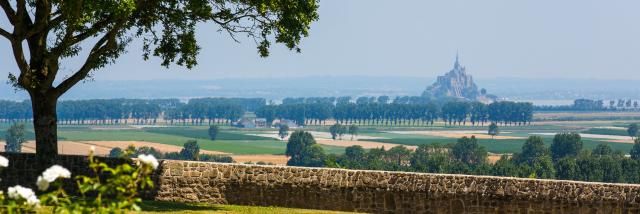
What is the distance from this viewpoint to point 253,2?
1284 inches

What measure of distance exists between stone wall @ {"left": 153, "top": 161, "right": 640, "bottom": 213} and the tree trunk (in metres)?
3.70

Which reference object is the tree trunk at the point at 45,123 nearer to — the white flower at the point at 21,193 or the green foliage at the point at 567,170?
the white flower at the point at 21,193

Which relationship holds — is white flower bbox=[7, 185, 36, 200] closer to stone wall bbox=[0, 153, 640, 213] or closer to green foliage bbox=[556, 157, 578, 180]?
stone wall bbox=[0, 153, 640, 213]

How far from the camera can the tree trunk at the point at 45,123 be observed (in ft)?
106

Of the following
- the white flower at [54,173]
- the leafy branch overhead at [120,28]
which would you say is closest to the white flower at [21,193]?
the white flower at [54,173]

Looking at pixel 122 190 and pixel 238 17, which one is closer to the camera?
pixel 122 190

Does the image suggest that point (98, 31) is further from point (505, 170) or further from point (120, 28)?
point (505, 170)

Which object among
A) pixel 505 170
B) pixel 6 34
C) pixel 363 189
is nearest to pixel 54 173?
pixel 363 189

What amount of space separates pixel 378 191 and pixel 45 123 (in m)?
10.1

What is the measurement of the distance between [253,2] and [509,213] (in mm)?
9697

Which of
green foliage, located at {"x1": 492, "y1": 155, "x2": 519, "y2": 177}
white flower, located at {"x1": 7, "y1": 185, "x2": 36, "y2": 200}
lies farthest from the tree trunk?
green foliage, located at {"x1": 492, "y1": 155, "x2": 519, "y2": 177}

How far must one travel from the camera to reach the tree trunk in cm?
3231

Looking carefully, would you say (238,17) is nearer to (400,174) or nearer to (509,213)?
(400,174)

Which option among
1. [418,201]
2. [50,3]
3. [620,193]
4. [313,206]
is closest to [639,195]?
[620,193]
